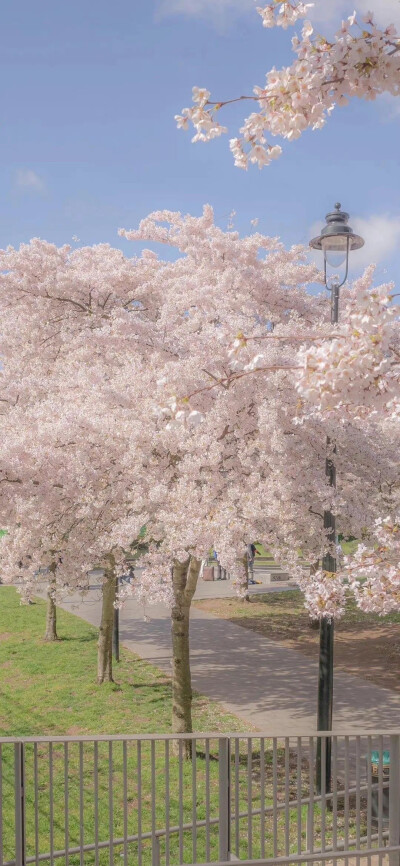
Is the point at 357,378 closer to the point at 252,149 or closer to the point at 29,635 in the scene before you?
the point at 252,149

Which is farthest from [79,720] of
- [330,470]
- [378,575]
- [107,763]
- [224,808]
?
[224,808]

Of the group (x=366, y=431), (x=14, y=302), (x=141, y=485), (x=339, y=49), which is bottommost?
(x=141, y=485)

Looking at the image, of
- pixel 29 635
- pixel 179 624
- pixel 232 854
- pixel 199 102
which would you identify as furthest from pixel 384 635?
pixel 199 102

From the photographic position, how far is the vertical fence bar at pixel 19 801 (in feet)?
14.5

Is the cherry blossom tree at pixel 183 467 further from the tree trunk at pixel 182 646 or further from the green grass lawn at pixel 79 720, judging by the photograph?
the green grass lawn at pixel 79 720

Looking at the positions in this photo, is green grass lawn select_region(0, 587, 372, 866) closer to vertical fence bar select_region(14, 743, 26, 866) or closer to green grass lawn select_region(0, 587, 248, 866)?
green grass lawn select_region(0, 587, 248, 866)

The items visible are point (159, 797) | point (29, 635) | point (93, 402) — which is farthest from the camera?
point (29, 635)

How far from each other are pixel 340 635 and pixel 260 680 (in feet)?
18.6

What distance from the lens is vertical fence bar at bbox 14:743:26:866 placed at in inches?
173

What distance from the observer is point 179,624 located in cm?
1103

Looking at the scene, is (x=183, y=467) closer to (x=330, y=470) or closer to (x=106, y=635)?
(x=330, y=470)

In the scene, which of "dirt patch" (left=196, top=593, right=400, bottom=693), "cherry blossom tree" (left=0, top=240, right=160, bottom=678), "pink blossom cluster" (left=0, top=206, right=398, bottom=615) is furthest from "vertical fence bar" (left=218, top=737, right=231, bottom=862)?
"dirt patch" (left=196, top=593, right=400, bottom=693)

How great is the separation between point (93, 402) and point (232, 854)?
7.20 metres

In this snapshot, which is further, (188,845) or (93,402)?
(93,402)
